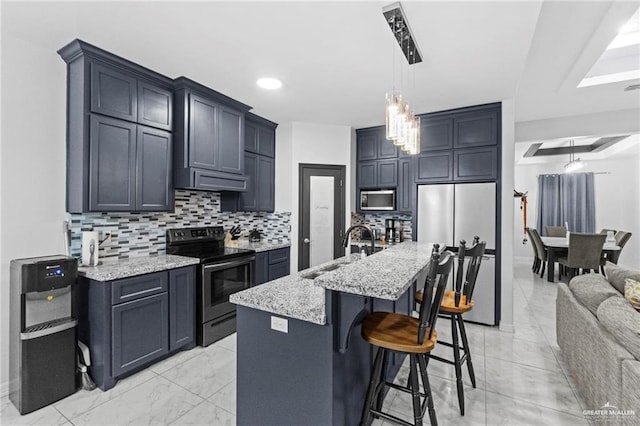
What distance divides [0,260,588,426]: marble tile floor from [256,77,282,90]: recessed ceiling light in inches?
103

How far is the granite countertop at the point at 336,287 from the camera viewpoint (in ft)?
4.07

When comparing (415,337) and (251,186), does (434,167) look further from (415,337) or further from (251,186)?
(415,337)

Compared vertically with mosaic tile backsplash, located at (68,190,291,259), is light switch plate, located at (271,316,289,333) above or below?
below

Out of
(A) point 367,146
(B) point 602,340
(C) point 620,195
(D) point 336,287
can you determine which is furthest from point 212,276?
(C) point 620,195

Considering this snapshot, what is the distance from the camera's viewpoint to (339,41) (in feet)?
7.34

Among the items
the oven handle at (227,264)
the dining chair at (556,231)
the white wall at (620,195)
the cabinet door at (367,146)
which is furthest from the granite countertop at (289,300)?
the dining chair at (556,231)

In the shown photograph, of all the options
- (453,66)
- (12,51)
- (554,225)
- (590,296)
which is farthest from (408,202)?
(554,225)

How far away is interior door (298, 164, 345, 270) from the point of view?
4.32 meters

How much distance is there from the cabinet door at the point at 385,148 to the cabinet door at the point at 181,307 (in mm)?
3009

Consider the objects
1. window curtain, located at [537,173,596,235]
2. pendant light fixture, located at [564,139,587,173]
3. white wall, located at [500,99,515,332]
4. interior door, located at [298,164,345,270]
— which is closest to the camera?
white wall, located at [500,99,515,332]

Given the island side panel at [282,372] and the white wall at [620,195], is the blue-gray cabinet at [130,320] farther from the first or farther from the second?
the white wall at [620,195]

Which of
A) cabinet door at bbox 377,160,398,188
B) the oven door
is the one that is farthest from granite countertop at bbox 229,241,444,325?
cabinet door at bbox 377,160,398,188

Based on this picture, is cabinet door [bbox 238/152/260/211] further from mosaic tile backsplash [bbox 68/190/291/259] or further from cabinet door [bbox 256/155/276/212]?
mosaic tile backsplash [bbox 68/190/291/259]

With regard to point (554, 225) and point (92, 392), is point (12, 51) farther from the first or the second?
point (554, 225)
